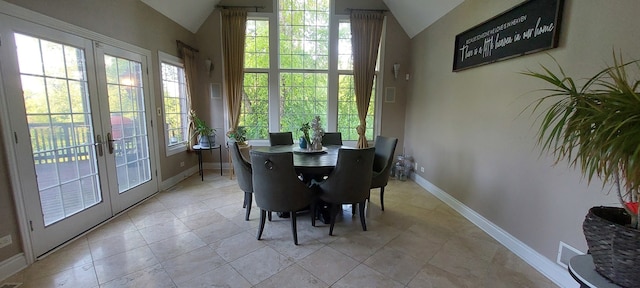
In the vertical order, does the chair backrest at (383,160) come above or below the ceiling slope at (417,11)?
below

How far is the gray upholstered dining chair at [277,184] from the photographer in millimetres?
2352

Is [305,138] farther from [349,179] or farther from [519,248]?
[519,248]

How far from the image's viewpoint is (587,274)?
119cm

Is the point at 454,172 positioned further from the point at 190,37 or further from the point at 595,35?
the point at 190,37

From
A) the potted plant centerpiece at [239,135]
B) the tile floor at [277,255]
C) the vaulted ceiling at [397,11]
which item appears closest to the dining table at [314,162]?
the tile floor at [277,255]

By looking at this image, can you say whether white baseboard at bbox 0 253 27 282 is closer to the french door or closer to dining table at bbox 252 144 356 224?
the french door

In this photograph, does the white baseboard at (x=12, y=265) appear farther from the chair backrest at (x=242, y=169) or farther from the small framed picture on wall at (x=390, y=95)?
the small framed picture on wall at (x=390, y=95)

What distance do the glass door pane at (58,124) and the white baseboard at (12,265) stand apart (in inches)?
12.3

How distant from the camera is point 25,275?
2.05 m

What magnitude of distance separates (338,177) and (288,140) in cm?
172

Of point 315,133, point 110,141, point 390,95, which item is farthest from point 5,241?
point 390,95

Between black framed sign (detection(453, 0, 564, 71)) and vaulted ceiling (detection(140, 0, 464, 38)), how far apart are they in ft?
2.29

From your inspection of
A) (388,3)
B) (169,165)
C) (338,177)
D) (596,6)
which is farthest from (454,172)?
(169,165)

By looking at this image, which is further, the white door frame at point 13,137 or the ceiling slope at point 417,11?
the ceiling slope at point 417,11
